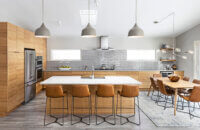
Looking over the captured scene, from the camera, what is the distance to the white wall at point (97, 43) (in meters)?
7.39

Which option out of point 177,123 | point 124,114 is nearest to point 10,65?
point 124,114

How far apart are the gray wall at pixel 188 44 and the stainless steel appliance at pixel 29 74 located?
234 inches

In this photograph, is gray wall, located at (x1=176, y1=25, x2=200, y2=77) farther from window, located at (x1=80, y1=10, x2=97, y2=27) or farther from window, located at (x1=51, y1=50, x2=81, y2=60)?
window, located at (x1=51, y1=50, x2=81, y2=60)

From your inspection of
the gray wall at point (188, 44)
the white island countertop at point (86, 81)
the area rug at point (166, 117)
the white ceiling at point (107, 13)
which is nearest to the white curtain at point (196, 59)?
the gray wall at point (188, 44)

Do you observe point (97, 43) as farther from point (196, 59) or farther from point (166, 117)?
point (166, 117)

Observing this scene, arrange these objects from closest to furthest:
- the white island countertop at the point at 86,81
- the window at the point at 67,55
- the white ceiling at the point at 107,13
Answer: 1. the white island countertop at the point at 86,81
2. the white ceiling at the point at 107,13
3. the window at the point at 67,55

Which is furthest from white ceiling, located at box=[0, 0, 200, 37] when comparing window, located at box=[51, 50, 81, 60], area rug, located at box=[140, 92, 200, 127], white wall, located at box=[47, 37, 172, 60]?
area rug, located at box=[140, 92, 200, 127]

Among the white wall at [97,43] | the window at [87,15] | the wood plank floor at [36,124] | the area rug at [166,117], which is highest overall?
the window at [87,15]

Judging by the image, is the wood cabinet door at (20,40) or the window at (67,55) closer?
the wood cabinet door at (20,40)

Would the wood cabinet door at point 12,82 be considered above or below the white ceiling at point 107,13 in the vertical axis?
below

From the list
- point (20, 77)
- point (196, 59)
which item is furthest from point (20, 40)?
point (196, 59)

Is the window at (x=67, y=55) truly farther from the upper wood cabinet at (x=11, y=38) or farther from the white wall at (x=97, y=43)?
the upper wood cabinet at (x=11, y=38)

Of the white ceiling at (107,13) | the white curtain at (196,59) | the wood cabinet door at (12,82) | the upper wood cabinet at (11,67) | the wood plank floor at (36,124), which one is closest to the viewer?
the wood plank floor at (36,124)

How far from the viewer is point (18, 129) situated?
3156 mm
